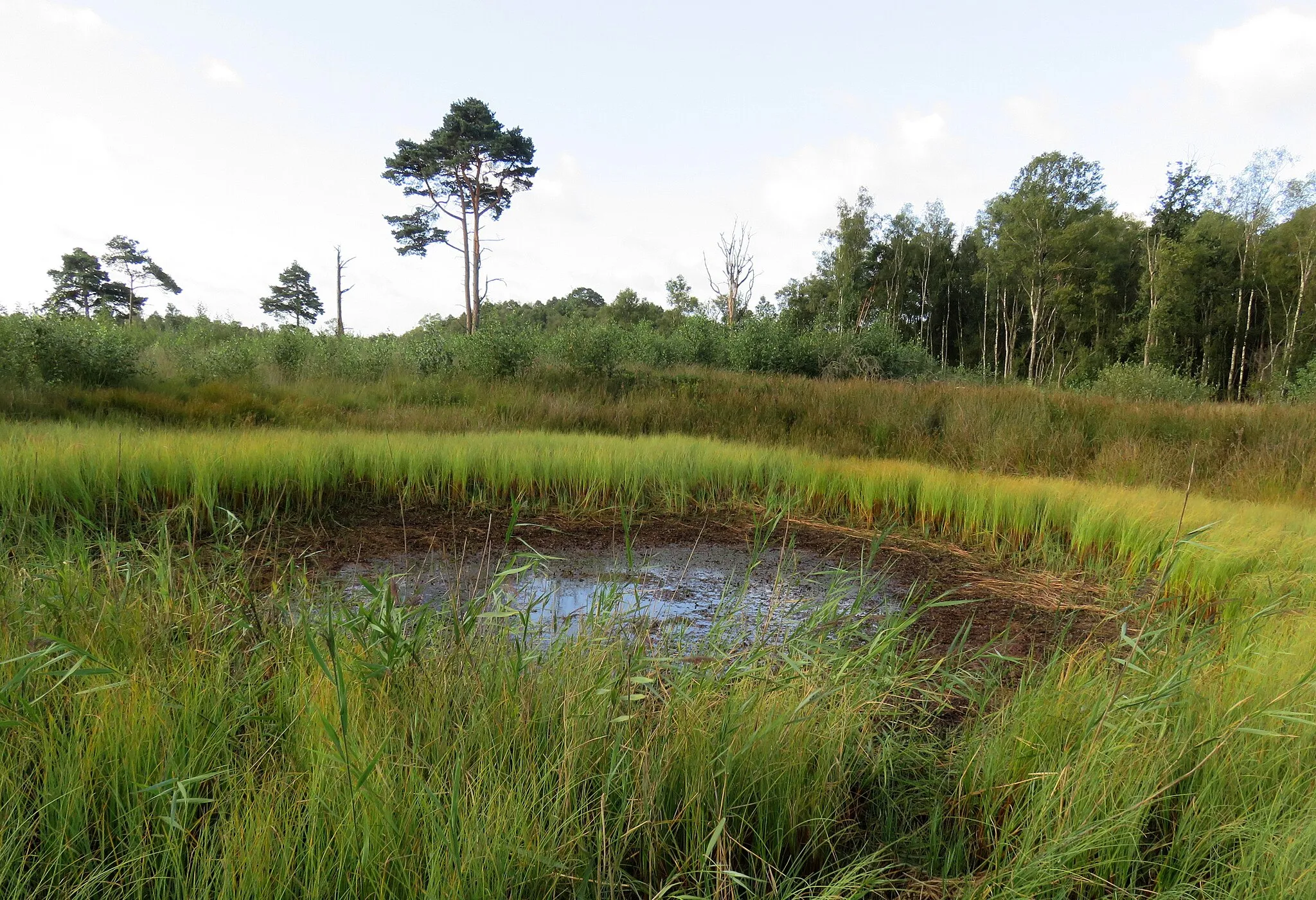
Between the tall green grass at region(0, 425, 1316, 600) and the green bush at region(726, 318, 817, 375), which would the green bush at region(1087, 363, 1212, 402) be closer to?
the green bush at region(726, 318, 817, 375)

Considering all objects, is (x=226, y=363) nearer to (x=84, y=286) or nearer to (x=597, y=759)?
(x=597, y=759)

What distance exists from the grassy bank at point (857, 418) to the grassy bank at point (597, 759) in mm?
5690

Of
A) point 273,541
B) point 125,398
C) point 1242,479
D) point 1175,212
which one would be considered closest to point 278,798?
point 273,541

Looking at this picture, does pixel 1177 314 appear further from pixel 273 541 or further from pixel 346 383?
pixel 273 541

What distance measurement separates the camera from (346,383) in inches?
476

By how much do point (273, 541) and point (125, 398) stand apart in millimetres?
6503

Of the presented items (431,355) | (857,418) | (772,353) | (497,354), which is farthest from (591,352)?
(772,353)

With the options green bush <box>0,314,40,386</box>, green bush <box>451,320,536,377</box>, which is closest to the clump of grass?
green bush <box>0,314,40,386</box>

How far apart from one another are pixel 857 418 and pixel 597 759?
888 cm

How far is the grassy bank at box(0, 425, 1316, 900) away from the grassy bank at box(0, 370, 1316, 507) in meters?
5.69

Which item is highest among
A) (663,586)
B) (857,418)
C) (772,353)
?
(772,353)

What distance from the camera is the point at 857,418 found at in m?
9.70

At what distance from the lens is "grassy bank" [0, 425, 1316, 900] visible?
119cm

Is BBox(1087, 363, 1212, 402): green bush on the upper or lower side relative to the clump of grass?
upper
